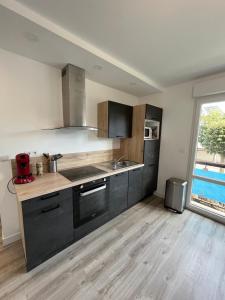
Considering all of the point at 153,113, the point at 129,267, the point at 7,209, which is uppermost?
the point at 153,113

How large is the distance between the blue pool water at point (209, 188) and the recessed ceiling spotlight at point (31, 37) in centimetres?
322

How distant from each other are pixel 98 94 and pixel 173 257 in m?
2.85

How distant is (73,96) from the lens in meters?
2.01

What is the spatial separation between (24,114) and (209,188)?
3.40 meters

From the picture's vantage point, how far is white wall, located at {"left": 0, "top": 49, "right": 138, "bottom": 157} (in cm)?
170

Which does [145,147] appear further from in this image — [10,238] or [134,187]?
[10,238]

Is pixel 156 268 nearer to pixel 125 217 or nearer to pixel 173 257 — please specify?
pixel 173 257

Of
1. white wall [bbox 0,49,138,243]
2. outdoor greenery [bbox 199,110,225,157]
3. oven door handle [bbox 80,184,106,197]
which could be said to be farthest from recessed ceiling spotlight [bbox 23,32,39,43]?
outdoor greenery [bbox 199,110,225,157]

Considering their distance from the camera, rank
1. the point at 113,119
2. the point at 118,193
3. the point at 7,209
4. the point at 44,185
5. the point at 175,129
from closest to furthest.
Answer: the point at 44,185, the point at 7,209, the point at 118,193, the point at 113,119, the point at 175,129

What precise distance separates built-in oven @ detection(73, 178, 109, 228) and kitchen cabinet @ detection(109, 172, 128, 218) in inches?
4.5

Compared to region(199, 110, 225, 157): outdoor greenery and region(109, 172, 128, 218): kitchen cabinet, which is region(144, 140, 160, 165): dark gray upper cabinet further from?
region(199, 110, 225, 157): outdoor greenery

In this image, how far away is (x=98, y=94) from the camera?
105 inches

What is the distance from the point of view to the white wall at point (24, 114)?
→ 1704 mm

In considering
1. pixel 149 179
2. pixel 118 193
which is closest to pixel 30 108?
pixel 118 193
